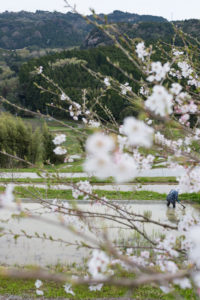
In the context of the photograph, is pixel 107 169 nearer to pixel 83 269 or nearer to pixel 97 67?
pixel 83 269

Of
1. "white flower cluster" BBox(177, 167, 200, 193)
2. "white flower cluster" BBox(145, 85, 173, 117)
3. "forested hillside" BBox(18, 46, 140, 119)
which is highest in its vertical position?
"forested hillside" BBox(18, 46, 140, 119)

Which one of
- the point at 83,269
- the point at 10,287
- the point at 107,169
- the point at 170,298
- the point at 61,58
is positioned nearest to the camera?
the point at 107,169

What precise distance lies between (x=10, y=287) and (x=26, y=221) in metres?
2.30

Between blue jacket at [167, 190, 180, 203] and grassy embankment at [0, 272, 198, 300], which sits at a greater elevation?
blue jacket at [167, 190, 180, 203]

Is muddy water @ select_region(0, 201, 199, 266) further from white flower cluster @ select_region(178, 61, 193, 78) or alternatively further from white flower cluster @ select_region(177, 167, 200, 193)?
white flower cluster @ select_region(177, 167, 200, 193)

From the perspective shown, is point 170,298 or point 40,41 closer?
point 170,298

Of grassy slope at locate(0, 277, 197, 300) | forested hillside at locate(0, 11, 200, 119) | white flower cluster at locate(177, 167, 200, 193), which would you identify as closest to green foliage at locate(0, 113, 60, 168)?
forested hillside at locate(0, 11, 200, 119)

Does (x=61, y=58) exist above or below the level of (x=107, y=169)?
above

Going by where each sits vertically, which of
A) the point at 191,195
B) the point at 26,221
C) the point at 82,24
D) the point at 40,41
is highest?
the point at 82,24

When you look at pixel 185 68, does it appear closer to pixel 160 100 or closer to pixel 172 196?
pixel 160 100

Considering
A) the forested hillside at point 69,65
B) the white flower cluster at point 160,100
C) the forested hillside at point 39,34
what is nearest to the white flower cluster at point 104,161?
the white flower cluster at point 160,100

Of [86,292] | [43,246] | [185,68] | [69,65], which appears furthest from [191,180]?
[69,65]

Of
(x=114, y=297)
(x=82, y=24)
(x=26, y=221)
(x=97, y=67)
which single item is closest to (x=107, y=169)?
(x=114, y=297)

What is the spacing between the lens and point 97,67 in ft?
167
